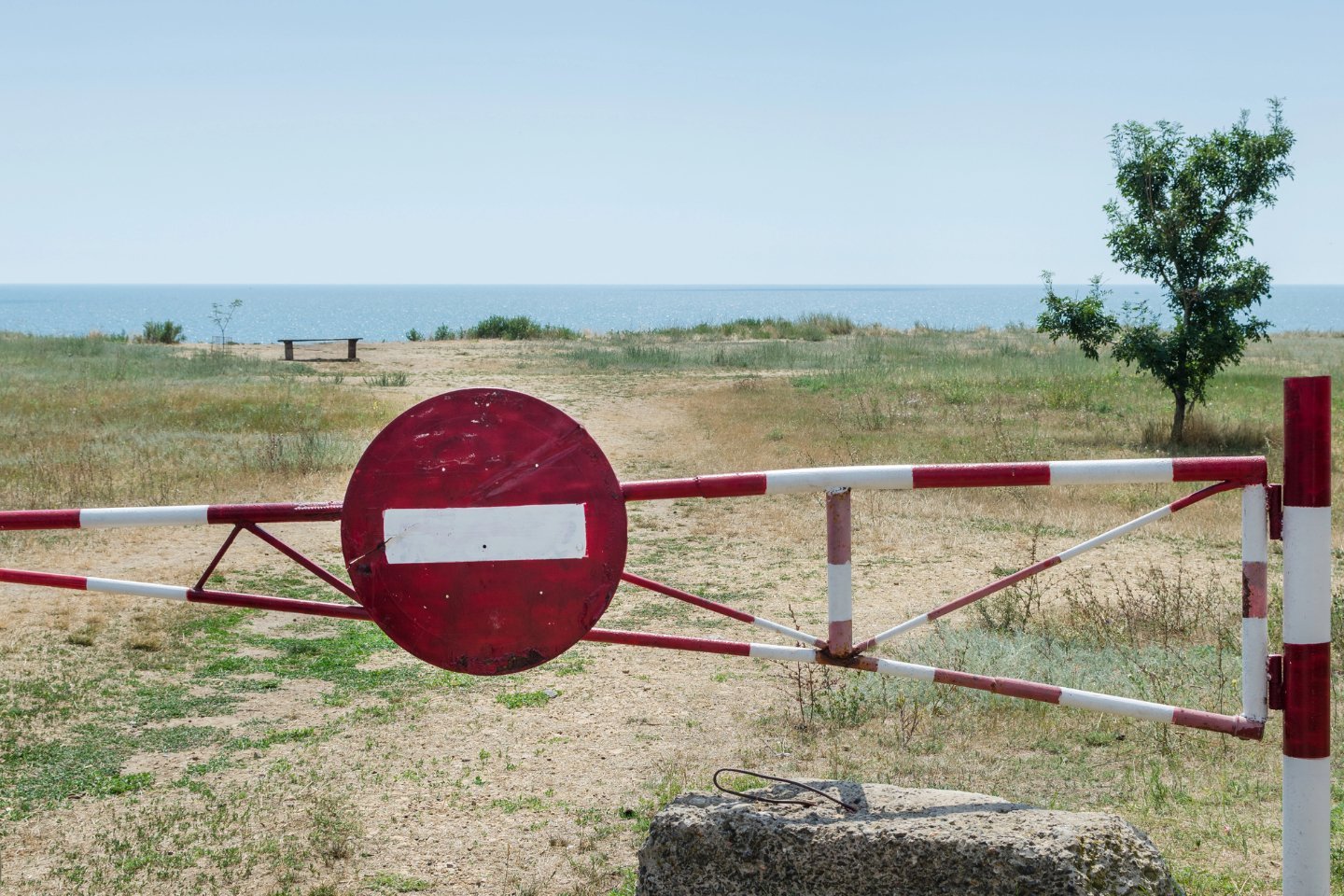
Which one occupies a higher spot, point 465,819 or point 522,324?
point 522,324

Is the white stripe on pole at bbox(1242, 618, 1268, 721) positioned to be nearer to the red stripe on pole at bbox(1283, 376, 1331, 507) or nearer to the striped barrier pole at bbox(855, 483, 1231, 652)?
the striped barrier pole at bbox(855, 483, 1231, 652)

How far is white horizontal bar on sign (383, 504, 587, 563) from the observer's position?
271 centimetres

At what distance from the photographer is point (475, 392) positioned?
9.11 ft

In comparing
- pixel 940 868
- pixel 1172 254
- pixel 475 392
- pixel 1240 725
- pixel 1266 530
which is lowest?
pixel 940 868

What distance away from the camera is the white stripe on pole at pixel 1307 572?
2.62 m

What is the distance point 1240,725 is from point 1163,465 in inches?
25.6

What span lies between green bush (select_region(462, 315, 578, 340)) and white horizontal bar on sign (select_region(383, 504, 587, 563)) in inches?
1881

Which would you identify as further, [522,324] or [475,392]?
[522,324]

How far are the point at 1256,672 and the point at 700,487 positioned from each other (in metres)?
1.39

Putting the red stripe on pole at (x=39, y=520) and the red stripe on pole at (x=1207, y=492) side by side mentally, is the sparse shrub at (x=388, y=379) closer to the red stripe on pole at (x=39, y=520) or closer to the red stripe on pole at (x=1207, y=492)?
the red stripe on pole at (x=39, y=520)

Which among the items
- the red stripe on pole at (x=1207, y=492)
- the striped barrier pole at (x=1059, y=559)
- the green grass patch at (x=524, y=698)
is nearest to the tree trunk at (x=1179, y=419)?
the green grass patch at (x=524, y=698)

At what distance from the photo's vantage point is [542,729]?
19.0 ft

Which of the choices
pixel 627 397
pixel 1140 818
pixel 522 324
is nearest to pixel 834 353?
pixel 627 397

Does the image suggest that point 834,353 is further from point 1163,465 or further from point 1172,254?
point 1163,465
